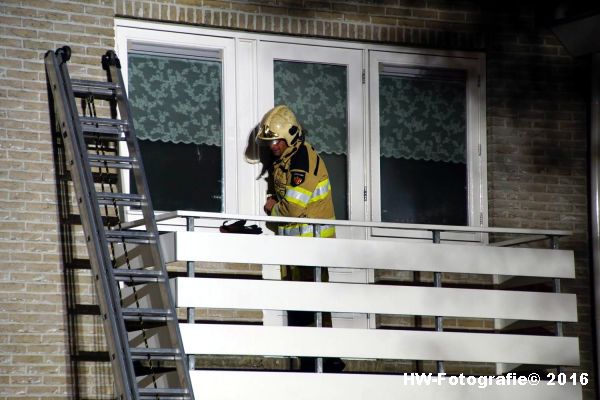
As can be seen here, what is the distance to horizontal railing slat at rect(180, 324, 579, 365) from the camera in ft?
33.5

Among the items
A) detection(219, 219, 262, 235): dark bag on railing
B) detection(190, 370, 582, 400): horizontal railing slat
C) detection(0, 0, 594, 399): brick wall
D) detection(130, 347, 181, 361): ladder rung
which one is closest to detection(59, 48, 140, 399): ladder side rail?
detection(130, 347, 181, 361): ladder rung

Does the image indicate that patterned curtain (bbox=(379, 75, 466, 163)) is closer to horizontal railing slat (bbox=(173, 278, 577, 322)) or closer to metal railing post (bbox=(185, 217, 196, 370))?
horizontal railing slat (bbox=(173, 278, 577, 322))

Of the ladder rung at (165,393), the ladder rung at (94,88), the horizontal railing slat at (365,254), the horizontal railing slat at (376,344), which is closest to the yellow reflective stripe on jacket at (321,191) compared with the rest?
Answer: the horizontal railing slat at (365,254)

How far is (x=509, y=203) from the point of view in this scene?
1261 centimetres

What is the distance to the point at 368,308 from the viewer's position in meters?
10.8

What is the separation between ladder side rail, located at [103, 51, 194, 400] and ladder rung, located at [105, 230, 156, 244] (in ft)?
0.13

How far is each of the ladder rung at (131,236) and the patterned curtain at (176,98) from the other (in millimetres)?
1657

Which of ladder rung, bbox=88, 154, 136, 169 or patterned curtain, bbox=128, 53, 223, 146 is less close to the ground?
patterned curtain, bbox=128, 53, 223, 146

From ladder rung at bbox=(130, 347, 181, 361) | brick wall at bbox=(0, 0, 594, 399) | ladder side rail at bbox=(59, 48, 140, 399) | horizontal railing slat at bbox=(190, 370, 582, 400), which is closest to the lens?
ladder side rail at bbox=(59, 48, 140, 399)

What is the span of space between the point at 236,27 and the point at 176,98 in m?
0.82

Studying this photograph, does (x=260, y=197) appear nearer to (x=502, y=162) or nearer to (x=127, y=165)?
(x=127, y=165)

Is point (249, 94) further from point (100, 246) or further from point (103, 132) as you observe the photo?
point (100, 246)

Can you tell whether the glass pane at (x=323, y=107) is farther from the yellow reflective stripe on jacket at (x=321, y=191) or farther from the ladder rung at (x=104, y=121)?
the ladder rung at (x=104, y=121)

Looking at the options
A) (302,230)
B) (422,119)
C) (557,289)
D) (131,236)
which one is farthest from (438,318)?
(131,236)
